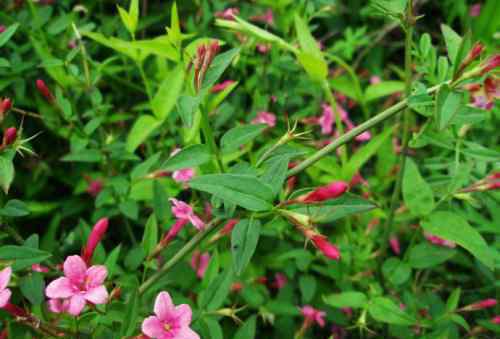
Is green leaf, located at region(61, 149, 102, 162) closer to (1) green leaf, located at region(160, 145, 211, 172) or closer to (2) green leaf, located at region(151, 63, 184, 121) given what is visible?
(2) green leaf, located at region(151, 63, 184, 121)

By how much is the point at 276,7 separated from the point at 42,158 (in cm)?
110

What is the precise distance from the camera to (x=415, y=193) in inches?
60.3

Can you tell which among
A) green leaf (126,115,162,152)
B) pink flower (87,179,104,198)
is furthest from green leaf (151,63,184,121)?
pink flower (87,179,104,198)

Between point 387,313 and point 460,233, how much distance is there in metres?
0.29

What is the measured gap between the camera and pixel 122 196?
1737mm

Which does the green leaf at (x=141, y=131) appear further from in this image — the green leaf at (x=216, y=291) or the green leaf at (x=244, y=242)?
the green leaf at (x=244, y=242)

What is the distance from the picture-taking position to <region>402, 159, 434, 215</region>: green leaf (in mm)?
1505

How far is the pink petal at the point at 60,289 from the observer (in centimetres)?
113

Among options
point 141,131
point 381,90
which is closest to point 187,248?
point 141,131

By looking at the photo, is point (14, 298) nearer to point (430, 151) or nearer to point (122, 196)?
point (122, 196)

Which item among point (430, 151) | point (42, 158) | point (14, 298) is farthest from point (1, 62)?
point (430, 151)

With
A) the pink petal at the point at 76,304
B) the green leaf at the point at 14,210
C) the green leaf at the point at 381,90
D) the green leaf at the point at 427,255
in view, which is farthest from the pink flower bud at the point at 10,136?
the green leaf at the point at 381,90

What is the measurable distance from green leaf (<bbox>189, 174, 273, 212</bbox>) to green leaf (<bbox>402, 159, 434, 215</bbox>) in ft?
2.03

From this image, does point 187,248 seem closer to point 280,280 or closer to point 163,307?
point 163,307
